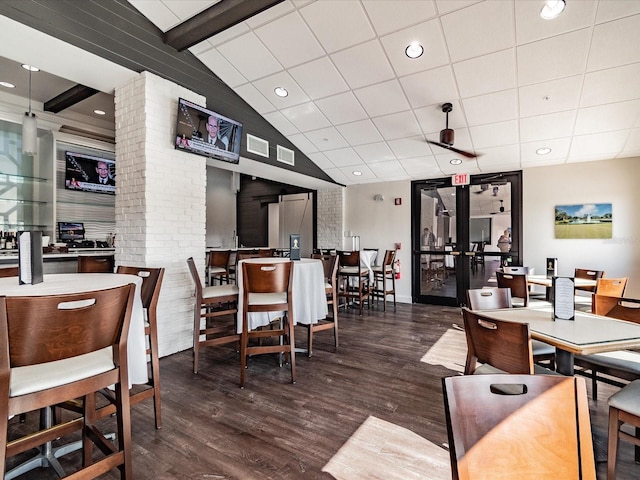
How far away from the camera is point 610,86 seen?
141 inches

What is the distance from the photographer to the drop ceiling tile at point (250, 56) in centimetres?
375

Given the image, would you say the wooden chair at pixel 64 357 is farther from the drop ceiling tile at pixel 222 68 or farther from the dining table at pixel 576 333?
the drop ceiling tile at pixel 222 68

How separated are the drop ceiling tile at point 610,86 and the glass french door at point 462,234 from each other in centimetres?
206

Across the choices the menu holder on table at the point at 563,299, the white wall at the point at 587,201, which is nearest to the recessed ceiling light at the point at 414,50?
the menu holder on table at the point at 563,299

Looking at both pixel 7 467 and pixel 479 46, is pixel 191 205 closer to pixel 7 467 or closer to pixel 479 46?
pixel 7 467

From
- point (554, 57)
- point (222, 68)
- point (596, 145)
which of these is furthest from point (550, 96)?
point (222, 68)

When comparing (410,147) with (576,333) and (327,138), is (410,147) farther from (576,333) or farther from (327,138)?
(576,333)

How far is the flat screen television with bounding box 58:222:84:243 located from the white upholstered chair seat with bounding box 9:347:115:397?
5012 millimetres

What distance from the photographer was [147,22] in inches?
138

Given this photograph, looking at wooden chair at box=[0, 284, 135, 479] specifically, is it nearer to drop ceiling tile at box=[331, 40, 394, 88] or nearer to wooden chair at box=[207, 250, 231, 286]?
drop ceiling tile at box=[331, 40, 394, 88]

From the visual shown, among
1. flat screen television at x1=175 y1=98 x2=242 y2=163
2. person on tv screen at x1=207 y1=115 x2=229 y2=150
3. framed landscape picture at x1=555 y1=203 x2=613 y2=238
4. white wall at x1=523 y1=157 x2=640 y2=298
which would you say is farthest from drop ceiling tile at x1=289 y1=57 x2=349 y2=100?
framed landscape picture at x1=555 y1=203 x2=613 y2=238

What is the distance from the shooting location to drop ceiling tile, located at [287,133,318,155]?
18.4 feet

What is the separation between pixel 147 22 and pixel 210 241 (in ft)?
20.3

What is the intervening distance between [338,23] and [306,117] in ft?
5.66
